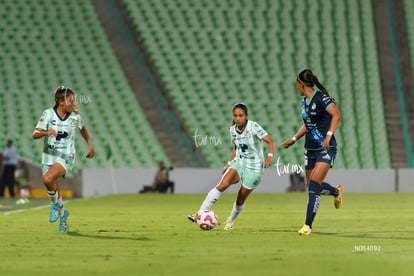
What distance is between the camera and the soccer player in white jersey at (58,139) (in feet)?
46.1

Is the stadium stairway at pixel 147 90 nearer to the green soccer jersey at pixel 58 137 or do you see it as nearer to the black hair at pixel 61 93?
the green soccer jersey at pixel 58 137

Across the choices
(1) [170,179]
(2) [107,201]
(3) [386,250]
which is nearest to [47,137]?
(3) [386,250]

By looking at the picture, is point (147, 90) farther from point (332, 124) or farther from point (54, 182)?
point (332, 124)

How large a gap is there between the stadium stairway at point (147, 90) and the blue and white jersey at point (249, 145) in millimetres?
20772

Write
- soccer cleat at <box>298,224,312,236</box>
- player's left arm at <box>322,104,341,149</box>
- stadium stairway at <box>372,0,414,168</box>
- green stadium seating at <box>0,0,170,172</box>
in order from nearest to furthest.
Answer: player's left arm at <box>322,104,341,149</box> < soccer cleat at <box>298,224,312,236</box> < green stadium seating at <box>0,0,170,172</box> < stadium stairway at <box>372,0,414,168</box>

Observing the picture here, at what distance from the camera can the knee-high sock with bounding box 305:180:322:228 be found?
13494mm

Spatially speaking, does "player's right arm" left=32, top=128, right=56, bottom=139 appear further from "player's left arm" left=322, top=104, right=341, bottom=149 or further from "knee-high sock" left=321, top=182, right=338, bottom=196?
"knee-high sock" left=321, top=182, right=338, bottom=196

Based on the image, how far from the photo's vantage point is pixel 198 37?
39344 millimetres

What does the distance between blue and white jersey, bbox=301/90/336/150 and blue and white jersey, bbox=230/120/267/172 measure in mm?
948

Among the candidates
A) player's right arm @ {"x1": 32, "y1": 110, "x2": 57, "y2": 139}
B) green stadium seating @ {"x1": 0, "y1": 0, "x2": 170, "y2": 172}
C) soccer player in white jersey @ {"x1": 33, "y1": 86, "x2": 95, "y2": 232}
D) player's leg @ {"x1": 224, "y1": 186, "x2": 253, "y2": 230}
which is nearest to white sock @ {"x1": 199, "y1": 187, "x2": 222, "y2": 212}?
player's leg @ {"x1": 224, "y1": 186, "x2": 253, "y2": 230}

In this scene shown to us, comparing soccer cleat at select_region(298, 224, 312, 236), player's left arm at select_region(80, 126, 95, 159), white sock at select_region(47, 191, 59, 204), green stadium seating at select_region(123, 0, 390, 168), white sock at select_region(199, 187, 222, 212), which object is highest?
green stadium seating at select_region(123, 0, 390, 168)

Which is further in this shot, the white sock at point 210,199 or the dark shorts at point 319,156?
the white sock at point 210,199

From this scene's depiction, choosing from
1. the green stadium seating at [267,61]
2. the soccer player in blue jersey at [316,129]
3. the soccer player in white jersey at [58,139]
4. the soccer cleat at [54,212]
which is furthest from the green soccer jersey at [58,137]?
the green stadium seating at [267,61]

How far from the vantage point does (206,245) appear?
38.4ft
